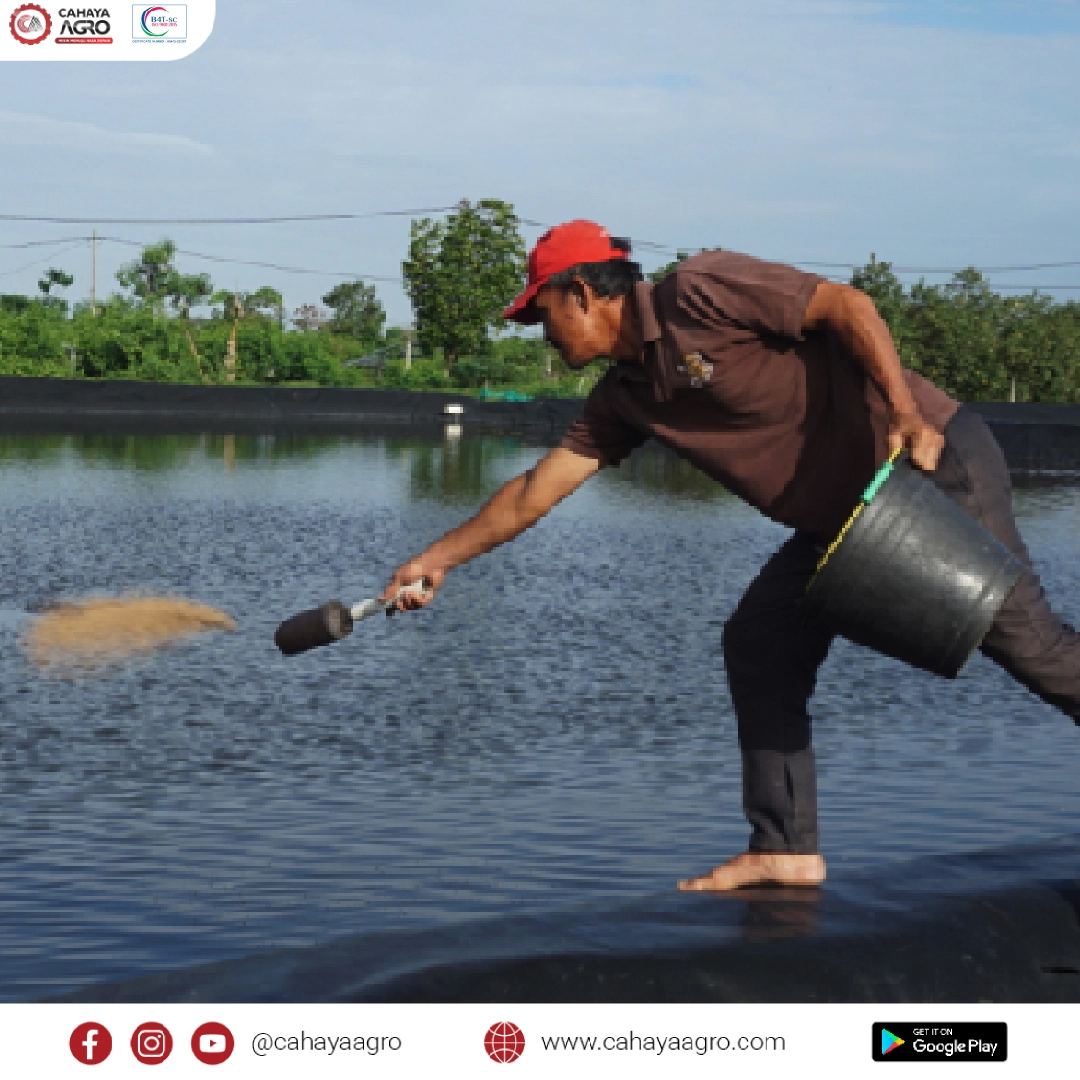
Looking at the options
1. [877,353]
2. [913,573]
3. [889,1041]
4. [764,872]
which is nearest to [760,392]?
[877,353]

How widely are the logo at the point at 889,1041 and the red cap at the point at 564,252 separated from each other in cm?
167

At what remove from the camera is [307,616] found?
15.6 ft

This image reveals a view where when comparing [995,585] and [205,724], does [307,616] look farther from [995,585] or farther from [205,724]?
[205,724]

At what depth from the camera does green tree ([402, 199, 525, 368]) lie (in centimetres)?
7431

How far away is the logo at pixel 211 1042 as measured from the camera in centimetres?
344

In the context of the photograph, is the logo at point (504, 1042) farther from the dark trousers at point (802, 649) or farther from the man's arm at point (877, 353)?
the man's arm at point (877, 353)

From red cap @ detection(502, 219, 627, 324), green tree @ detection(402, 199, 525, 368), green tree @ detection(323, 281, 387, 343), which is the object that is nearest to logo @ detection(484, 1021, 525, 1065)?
red cap @ detection(502, 219, 627, 324)

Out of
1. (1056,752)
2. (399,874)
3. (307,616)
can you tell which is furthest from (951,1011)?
(1056,752)

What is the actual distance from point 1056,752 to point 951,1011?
4402mm

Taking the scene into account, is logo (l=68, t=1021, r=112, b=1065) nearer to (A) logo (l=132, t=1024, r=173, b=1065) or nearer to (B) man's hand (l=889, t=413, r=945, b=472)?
(A) logo (l=132, t=1024, r=173, b=1065)

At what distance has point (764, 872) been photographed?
4660 mm

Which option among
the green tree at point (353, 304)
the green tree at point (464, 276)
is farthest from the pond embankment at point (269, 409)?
the green tree at point (353, 304)

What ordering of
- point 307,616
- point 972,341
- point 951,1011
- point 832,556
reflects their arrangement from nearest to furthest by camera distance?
point 951,1011
point 832,556
point 307,616
point 972,341

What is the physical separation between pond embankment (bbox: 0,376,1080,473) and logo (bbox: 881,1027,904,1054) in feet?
117
